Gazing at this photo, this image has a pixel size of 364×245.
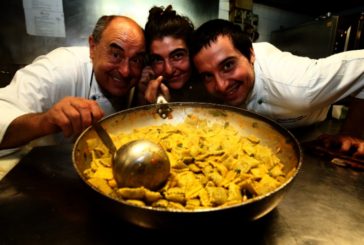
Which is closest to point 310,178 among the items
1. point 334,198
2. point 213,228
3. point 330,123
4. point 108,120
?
Answer: point 334,198

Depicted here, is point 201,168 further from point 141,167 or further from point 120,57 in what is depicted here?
point 120,57

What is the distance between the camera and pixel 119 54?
5.52 ft

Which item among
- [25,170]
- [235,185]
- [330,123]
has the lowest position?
[330,123]

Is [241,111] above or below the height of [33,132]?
above

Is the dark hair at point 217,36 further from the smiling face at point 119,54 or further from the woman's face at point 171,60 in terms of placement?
the smiling face at point 119,54

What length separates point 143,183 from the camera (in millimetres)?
817

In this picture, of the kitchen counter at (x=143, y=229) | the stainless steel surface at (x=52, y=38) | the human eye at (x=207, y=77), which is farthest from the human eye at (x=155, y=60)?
the stainless steel surface at (x=52, y=38)

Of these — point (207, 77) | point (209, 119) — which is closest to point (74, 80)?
point (207, 77)

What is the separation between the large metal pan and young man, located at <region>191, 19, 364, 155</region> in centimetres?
37

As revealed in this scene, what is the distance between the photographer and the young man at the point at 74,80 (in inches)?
49.9

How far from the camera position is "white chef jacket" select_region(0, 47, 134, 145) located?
138 cm

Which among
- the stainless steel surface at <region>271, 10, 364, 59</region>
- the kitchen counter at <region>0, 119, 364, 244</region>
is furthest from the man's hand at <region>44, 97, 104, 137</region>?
the stainless steel surface at <region>271, 10, 364, 59</region>

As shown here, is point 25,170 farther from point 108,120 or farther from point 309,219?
point 309,219

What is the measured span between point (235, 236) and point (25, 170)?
2.89 feet
